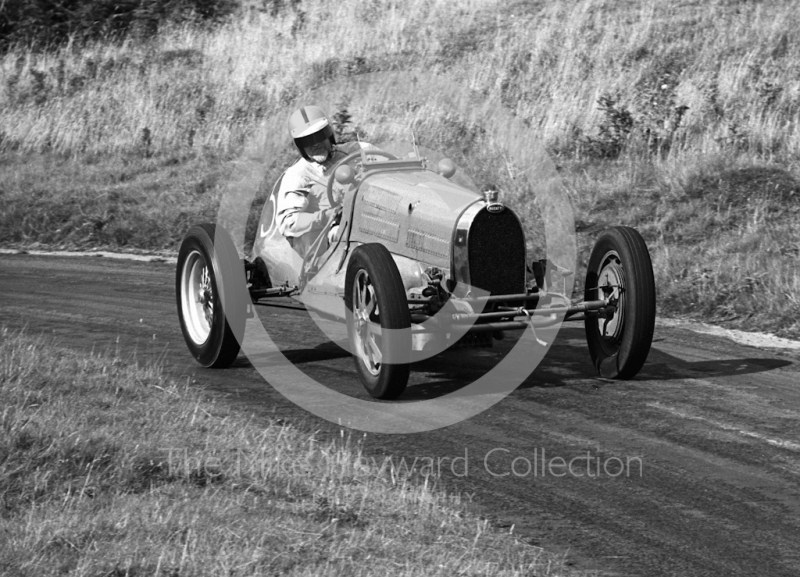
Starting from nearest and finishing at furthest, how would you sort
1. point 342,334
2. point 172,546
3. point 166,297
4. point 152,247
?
point 172,546
point 342,334
point 166,297
point 152,247

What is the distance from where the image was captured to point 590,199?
12.4 metres

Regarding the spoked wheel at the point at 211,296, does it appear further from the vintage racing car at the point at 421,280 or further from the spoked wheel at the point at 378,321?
the spoked wheel at the point at 378,321

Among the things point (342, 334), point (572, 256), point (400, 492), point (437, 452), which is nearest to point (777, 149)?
point (572, 256)

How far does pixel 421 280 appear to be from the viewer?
705cm

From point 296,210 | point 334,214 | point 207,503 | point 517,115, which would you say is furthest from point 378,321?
point 517,115

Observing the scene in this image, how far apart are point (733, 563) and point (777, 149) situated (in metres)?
9.72

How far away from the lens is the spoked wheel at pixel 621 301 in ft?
21.4

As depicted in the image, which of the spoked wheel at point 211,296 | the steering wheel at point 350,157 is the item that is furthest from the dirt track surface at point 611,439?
the steering wheel at point 350,157

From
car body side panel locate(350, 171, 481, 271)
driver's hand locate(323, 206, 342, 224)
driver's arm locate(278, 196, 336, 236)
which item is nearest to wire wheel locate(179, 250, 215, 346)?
driver's arm locate(278, 196, 336, 236)

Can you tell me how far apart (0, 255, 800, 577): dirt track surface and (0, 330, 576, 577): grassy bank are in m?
0.34

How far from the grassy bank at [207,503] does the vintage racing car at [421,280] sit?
0.89 m

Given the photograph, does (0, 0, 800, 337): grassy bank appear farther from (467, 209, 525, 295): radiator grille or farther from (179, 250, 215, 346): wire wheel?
(179, 250, 215, 346): wire wheel

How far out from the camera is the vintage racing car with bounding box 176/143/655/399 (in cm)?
639

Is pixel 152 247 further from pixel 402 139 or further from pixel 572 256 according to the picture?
pixel 572 256
